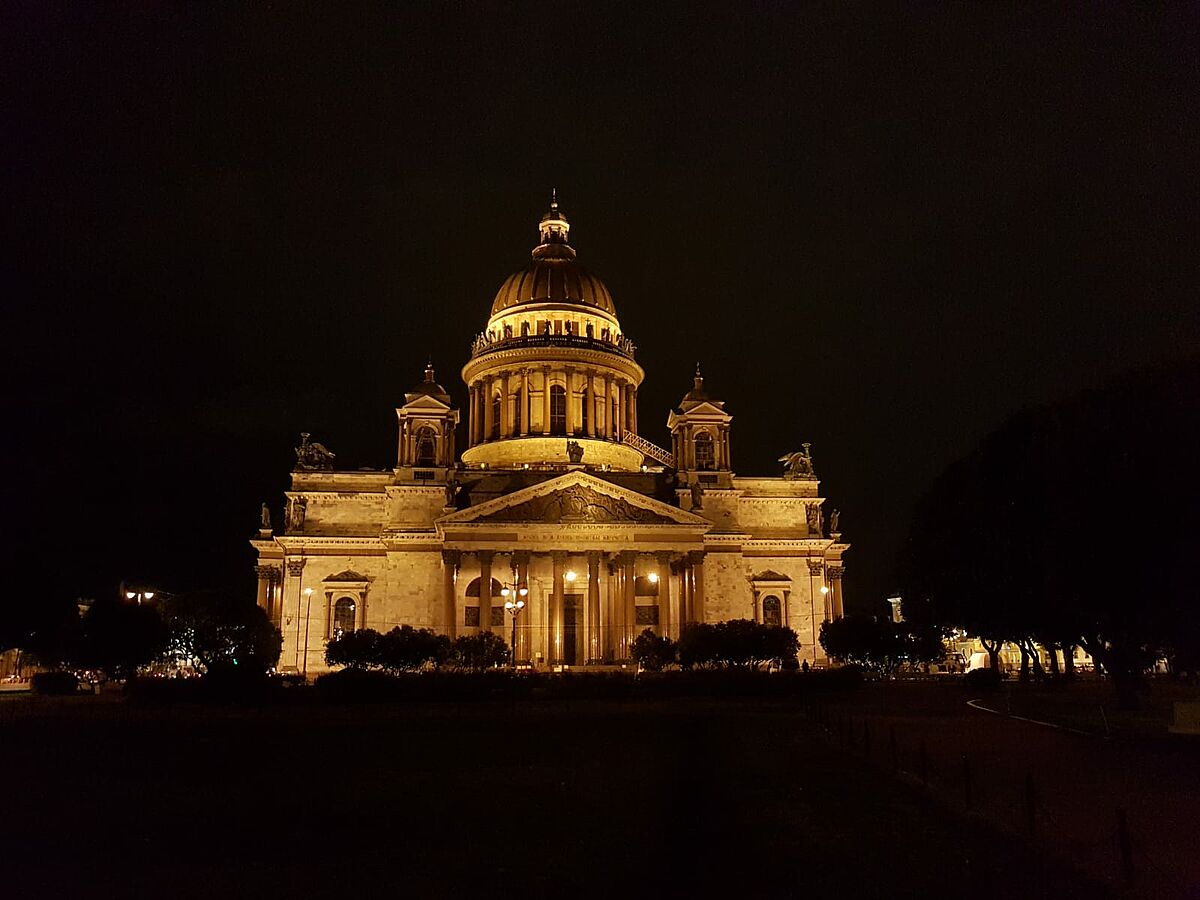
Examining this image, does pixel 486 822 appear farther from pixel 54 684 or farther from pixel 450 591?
pixel 450 591

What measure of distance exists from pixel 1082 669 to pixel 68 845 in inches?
3257

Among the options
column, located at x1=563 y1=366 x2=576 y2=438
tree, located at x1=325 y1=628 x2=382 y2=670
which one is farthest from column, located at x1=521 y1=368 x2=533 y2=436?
tree, located at x1=325 y1=628 x2=382 y2=670

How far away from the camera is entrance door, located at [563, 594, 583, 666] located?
67438 millimetres

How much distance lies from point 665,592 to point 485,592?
12.1 meters

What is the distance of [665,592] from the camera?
6844 cm

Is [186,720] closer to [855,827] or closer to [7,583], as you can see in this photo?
[855,827]

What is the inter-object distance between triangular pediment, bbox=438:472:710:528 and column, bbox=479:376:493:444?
1660 cm

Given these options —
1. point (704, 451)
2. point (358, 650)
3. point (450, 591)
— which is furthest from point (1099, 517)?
point (704, 451)

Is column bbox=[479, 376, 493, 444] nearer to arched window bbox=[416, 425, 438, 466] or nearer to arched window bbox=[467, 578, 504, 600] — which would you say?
arched window bbox=[416, 425, 438, 466]

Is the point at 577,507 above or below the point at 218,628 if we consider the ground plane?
above

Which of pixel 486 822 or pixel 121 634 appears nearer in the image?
pixel 486 822

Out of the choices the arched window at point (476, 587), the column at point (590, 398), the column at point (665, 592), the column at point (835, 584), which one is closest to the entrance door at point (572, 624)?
the arched window at point (476, 587)

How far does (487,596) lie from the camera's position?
216ft

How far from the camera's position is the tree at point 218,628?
5397 cm
